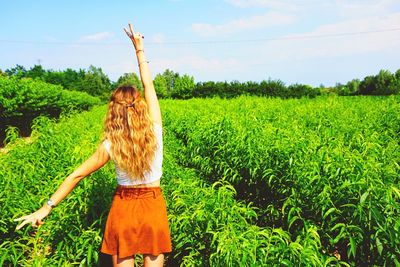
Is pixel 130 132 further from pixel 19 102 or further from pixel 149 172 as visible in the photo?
pixel 19 102

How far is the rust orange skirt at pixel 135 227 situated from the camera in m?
2.87

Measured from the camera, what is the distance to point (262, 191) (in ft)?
18.5

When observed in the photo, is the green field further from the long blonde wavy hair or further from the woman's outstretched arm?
the woman's outstretched arm

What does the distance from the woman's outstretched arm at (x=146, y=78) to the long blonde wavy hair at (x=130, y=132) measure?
0.66 feet

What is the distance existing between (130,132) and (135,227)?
0.78 m

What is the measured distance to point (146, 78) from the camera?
3.38 metres

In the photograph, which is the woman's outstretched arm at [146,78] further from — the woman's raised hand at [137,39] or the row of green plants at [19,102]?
the row of green plants at [19,102]

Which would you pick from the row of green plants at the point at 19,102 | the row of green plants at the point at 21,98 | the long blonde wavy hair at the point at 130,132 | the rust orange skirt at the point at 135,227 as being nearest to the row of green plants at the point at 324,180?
the rust orange skirt at the point at 135,227

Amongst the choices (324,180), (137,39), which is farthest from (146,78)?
(324,180)

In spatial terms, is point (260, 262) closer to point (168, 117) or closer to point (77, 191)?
point (77, 191)

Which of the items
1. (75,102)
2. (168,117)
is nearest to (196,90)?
(75,102)

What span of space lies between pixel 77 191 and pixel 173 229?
1.25m

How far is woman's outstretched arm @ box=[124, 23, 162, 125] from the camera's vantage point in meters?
3.15

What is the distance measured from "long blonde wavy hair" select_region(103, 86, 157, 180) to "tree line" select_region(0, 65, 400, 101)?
7.46 metres
